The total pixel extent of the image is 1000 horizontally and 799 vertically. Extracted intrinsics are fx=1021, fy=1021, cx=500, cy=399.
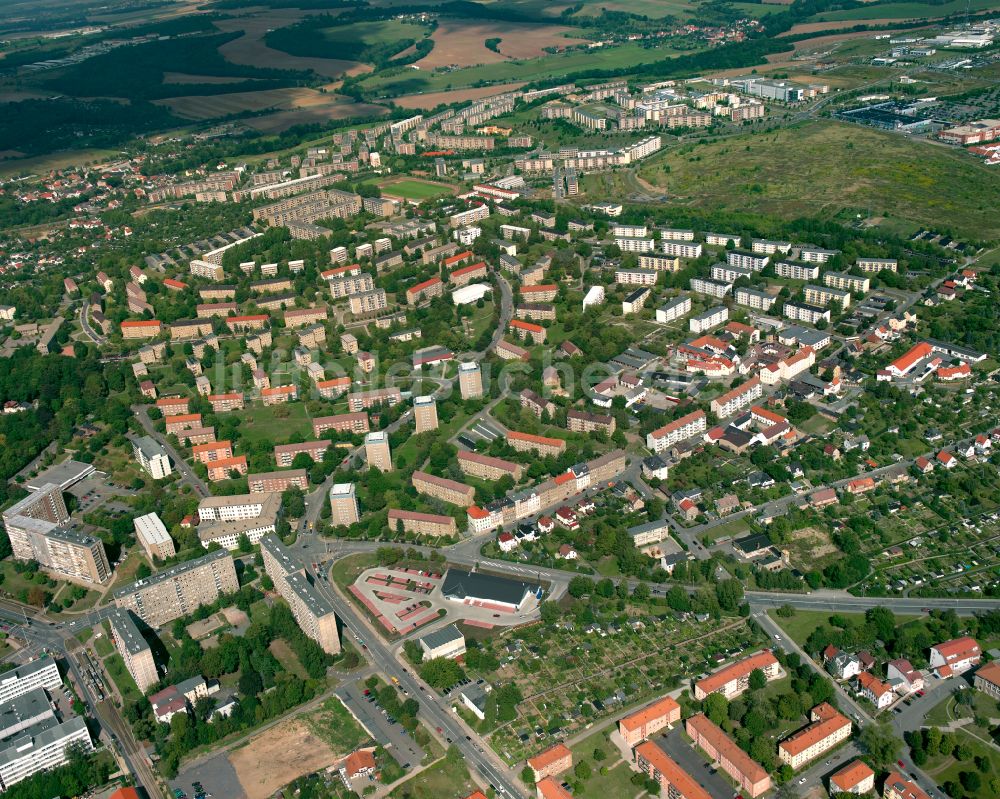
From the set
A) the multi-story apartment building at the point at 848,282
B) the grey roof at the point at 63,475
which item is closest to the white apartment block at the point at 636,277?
the multi-story apartment building at the point at 848,282

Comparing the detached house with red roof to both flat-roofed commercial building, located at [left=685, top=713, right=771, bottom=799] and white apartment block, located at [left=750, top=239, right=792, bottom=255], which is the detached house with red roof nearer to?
flat-roofed commercial building, located at [left=685, top=713, right=771, bottom=799]

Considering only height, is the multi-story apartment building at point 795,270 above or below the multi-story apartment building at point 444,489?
above

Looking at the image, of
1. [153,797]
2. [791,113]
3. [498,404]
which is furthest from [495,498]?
[791,113]

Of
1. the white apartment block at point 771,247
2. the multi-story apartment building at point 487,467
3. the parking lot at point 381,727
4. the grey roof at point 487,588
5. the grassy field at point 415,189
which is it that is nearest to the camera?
the parking lot at point 381,727

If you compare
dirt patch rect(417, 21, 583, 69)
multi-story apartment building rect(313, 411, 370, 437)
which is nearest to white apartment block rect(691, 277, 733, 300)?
multi-story apartment building rect(313, 411, 370, 437)

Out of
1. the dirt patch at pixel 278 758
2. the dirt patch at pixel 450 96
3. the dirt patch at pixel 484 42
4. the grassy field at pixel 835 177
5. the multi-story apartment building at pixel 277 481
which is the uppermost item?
the dirt patch at pixel 484 42

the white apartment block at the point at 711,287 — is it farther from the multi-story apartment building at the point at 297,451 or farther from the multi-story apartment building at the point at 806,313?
the multi-story apartment building at the point at 297,451

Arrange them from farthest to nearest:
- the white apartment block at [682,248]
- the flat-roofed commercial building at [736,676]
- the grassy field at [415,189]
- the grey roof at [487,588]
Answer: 1. the grassy field at [415,189]
2. the white apartment block at [682,248]
3. the grey roof at [487,588]
4. the flat-roofed commercial building at [736,676]
